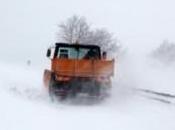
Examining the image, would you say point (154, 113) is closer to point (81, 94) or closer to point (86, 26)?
point (81, 94)

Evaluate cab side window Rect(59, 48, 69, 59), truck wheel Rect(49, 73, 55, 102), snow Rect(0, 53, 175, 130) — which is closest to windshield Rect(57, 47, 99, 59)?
cab side window Rect(59, 48, 69, 59)

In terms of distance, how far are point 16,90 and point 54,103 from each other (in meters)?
3.78

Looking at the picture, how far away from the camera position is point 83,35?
252 ft

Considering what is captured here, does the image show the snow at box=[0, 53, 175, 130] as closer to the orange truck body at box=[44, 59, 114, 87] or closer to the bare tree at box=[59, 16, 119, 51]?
the orange truck body at box=[44, 59, 114, 87]

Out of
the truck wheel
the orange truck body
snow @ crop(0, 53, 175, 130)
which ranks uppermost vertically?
the orange truck body

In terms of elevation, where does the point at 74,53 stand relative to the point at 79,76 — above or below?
above

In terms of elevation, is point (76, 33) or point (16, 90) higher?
point (76, 33)

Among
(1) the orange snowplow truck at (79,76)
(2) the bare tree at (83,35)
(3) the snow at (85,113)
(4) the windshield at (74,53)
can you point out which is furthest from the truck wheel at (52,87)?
(2) the bare tree at (83,35)

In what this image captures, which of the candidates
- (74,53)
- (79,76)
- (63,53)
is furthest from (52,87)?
(74,53)

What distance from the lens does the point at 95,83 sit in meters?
19.1

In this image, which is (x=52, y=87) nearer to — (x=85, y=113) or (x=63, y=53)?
(x=63, y=53)

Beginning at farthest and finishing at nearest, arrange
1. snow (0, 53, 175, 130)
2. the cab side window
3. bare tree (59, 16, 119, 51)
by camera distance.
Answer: bare tree (59, 16, 119, 51), the cab side window, snow (0, 53, 175, 130)

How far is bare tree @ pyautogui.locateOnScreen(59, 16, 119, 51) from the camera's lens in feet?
248

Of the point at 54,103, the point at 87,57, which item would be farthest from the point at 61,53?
the point at 54,103
